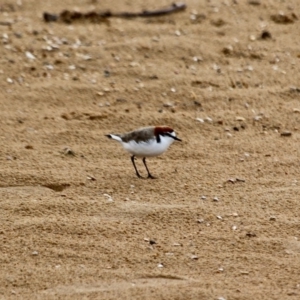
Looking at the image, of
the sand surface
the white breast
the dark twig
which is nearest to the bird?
the white breast

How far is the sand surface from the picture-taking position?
236 inches

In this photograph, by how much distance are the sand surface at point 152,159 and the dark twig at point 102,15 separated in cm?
10

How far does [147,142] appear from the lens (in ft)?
24.6

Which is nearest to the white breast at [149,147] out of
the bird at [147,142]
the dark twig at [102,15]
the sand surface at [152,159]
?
the bird at [147,142]

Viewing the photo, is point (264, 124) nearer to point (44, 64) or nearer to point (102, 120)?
point (102, 120)

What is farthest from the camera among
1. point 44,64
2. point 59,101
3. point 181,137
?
point 44,64

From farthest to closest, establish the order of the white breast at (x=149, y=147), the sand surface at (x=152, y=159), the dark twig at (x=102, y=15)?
the dark twig at (x=102, y=15)
the white breast at (x=149, y=147)
the sand surface at (x=152, y=159)

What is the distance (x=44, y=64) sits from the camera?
9.80 metres

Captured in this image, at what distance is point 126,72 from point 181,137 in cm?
146

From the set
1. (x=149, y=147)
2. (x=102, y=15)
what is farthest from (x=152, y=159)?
(x=102, y=15)

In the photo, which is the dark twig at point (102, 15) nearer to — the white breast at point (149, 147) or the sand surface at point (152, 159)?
the sand surface at point (152, 159)

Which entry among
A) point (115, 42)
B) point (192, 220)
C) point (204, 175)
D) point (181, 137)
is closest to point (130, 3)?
point (115, 42)

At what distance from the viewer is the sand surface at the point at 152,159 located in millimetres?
5992

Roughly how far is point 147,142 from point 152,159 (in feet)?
2.24
